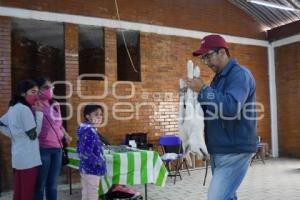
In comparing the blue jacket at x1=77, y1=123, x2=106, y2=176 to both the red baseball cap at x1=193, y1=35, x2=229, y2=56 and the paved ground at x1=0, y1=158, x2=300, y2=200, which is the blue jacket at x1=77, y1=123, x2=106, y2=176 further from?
the red baseball cap at x1=193, y1=35, x2=229, y2=56

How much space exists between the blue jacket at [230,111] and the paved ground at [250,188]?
329cm

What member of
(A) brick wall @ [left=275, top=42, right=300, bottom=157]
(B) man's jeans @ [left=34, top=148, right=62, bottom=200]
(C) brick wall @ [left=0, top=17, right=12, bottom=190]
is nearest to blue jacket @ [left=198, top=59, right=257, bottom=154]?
(B) man's jeans @ [left=34, top=148, right=62, bottom=200]

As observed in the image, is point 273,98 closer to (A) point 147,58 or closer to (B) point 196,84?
(A) point 147,58

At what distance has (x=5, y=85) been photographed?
641 centimetres

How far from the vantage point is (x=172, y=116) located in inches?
326

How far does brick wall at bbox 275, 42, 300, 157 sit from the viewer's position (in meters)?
9.62

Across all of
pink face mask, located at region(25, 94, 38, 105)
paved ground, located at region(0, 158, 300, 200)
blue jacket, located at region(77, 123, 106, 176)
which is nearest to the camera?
pink face mask, located at region(25, 94, 38, 105)

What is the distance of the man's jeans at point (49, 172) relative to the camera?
3.99 m

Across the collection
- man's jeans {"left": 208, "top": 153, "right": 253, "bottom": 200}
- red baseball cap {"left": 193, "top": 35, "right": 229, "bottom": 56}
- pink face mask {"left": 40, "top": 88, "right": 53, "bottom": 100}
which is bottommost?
man's jeans {"left": 208, "top": 153, "right": 253, "bottom": 200}

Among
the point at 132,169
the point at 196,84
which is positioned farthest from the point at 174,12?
the point at 196,84

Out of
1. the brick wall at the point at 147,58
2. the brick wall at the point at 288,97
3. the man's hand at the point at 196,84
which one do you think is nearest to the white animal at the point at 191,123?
the man's hand at the point at 196,84

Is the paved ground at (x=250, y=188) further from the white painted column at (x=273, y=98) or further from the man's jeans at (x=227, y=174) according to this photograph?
the man's jeans at (x=227, y=174)

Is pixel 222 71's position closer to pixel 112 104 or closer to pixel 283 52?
pixel 112 104

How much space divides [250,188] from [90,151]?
3188 millimetres
